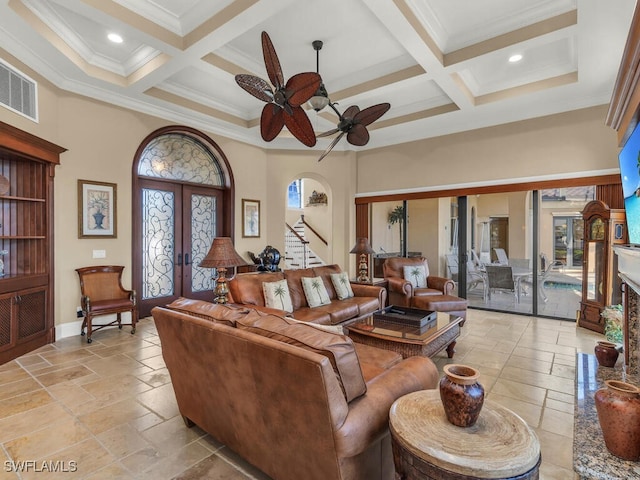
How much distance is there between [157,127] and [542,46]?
5.65m

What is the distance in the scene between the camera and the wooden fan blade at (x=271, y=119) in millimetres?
3064

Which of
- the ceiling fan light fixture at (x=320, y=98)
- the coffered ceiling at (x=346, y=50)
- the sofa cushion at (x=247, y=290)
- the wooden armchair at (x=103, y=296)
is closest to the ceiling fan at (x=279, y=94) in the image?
the ceiling fan light fixture at (x=320, y=98)

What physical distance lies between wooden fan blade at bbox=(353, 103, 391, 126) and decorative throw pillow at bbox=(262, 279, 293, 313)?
2.21 metres

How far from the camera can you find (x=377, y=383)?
175 centimetres

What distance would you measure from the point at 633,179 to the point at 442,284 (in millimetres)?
3584

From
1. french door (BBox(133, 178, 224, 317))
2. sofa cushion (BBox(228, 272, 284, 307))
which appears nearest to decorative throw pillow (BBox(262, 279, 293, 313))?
sofa cushion (BBox(228, 272, 284, 307))

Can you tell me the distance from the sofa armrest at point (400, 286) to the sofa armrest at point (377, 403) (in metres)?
3.01

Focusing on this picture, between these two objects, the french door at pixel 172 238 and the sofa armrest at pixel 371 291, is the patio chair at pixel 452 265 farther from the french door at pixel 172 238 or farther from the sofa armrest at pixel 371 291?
the french door at pixel 172 238

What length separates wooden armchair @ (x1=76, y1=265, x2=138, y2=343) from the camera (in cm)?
428

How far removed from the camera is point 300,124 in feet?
10.2

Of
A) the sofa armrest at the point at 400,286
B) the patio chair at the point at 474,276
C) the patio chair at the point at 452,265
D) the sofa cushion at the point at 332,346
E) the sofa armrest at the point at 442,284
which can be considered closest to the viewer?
the sofa cushion at the point at 332,346

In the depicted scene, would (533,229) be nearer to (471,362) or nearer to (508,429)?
(471,362)

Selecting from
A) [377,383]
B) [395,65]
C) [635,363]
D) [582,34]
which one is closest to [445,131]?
[395,65]

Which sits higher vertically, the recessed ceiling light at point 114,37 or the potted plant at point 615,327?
the recessed ceiling light at point 114,37
